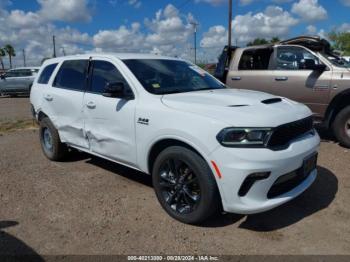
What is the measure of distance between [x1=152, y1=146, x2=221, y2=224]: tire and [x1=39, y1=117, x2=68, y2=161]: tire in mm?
2593

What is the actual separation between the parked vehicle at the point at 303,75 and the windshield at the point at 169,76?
253 cm

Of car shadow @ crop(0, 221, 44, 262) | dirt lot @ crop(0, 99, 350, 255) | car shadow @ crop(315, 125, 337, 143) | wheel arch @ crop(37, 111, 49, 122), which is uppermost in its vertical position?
wheel arch @ crop(37, 111, 49, 122)

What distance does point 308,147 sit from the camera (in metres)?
3.65

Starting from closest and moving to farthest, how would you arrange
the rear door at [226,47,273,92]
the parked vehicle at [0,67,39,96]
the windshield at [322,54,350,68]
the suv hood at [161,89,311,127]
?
the suv hood at [161,89,311,127]
the windshield at [322,54,350,68]
the rear door at [226,47,273,92]
the parked vehicle at [0,67,39,96]

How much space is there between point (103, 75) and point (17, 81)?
18.3m

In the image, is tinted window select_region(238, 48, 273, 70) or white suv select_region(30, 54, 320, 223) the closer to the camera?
white suv select_region(30, 54, 320, 223)

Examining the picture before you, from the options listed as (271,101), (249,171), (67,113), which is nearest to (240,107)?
(271,101)

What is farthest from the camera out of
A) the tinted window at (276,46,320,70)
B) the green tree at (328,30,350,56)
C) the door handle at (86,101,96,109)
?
the green tree at (328,30,350,56)

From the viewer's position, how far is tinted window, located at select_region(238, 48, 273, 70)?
294 inches

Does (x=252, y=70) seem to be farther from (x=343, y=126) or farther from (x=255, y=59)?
(x=343, y=126)

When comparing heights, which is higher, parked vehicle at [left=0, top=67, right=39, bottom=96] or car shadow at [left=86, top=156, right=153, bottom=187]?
parked vehicle at [left=0, top=67, right=39, bottom=96]

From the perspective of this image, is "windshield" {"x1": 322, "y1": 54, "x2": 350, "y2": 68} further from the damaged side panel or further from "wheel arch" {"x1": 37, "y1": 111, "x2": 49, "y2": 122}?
"wheel arch" {"x1": 37, "y1": 111, "x2": 49, "y2": 122}

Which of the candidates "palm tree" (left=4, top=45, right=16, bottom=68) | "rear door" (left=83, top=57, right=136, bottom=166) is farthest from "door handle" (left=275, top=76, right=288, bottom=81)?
"palm tree" (left=4, top=45, right=16, bottom=68)

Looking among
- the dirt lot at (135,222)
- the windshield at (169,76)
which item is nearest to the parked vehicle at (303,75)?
the dirt lot at (135,222)
